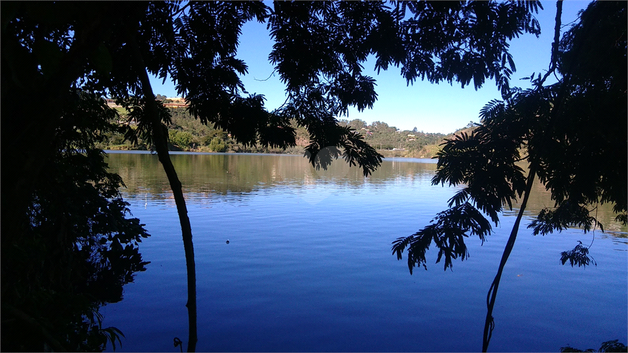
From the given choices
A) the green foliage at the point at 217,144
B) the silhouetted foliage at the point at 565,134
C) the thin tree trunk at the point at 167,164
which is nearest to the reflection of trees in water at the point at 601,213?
the silhouetted foliage at the point at 565,134

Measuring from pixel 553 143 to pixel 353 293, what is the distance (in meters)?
3.68

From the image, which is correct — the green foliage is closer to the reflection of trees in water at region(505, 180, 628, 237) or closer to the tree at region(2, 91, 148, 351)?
the reflection of trees in water at region(505, 180, 628, 237)

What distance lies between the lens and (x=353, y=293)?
5941mm

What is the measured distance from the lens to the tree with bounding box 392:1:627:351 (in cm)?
274

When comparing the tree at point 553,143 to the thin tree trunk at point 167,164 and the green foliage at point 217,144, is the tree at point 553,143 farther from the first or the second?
the green foliage at point 217,144

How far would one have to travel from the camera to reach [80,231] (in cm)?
313

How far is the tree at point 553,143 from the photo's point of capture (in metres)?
2.74

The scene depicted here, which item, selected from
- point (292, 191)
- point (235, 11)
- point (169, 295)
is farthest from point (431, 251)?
point (292, 191)

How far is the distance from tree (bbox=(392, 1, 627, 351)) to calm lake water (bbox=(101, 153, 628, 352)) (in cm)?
189

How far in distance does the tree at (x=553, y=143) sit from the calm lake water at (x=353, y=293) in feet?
6.19

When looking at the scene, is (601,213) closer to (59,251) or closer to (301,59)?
(301,59)

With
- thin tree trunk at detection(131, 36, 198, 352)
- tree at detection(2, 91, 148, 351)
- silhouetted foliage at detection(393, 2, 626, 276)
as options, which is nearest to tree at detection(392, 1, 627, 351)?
silhouetted foliage at detection(393, 2, 626, 276)

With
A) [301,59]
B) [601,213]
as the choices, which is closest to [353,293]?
[301,59]

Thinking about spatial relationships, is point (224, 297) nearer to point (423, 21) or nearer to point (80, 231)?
point (80, 231)
